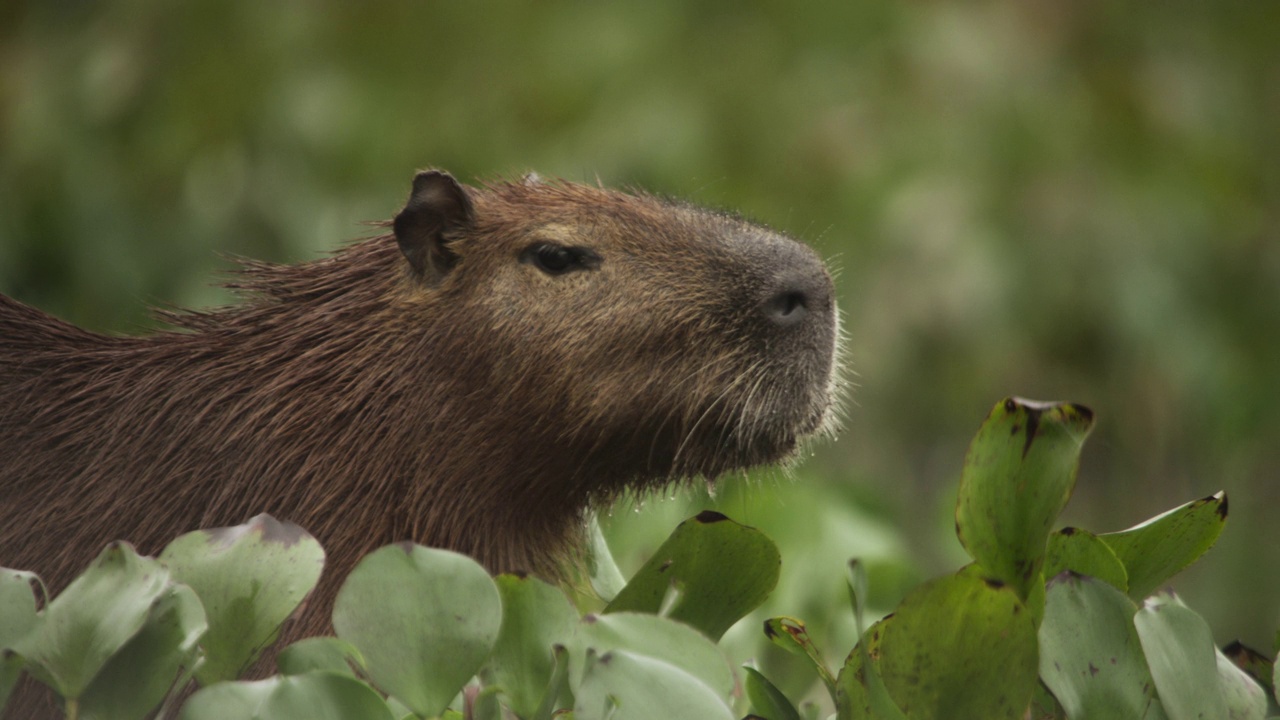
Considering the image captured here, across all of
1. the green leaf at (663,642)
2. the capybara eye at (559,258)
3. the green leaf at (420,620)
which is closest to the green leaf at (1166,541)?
the green leaf at (663,642)

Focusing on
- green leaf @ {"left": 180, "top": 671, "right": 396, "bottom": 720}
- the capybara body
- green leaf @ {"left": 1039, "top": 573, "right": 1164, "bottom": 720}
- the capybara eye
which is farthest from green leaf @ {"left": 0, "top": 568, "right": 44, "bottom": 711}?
the capybara eye

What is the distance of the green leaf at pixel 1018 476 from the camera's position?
81 cm

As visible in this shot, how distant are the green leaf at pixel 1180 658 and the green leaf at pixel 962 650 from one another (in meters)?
0.10

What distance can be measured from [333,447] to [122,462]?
244 millimetres

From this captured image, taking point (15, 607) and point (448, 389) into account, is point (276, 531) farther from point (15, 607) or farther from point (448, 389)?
point (448, 389)

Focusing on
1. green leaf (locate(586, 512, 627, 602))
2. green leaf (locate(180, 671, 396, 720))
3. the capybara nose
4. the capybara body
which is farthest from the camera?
the capybara nose

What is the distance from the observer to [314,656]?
882 mm

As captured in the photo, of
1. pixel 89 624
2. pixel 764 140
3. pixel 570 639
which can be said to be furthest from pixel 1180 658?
pixel 764 140

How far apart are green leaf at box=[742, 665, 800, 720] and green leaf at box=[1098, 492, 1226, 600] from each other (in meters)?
0.25

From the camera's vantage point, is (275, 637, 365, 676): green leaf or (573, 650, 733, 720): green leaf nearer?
(573, 650, 733, 720): green leaf

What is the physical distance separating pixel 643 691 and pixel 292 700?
0.18m

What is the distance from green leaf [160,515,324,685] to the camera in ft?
2.83

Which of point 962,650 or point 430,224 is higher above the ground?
point 430,224

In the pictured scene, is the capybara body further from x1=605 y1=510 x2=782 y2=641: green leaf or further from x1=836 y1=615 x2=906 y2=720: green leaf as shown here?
x1=836 y1=615 x2=906 y2=720: green leaf
